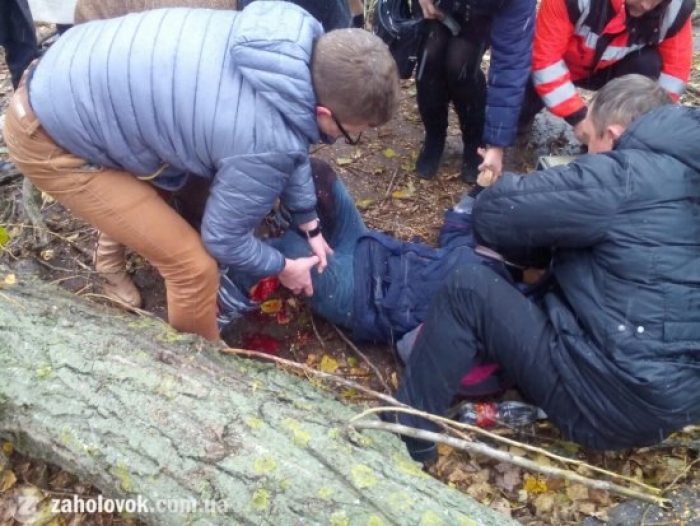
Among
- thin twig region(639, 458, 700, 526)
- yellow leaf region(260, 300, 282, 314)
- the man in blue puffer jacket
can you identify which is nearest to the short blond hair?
the man in blue puffer jacket

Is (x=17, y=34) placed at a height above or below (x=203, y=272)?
above

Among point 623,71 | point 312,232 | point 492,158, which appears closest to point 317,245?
point 312,232

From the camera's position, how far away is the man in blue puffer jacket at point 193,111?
1.96m

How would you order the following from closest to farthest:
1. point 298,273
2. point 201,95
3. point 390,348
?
1. point 201,95
2. point 298,273
3. point 390,348

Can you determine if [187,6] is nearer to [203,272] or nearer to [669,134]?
[203,272]

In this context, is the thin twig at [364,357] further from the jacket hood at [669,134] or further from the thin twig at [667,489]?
the jacket hood at [669,134]

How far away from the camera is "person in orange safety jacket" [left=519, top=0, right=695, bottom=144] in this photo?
10.7ft

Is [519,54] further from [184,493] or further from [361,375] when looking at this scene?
[184,493]

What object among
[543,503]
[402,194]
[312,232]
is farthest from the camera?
[402,194]

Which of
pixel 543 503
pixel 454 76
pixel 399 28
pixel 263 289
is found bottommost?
pixel 543 503

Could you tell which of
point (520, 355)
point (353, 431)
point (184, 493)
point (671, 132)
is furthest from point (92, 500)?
point (671, 132)

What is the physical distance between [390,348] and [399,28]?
70.8 inches

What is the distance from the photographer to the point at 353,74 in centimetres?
193

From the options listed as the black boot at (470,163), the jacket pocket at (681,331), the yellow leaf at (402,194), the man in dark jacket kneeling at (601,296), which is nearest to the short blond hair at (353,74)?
the man in dark jacket kneeling at (601,296)
